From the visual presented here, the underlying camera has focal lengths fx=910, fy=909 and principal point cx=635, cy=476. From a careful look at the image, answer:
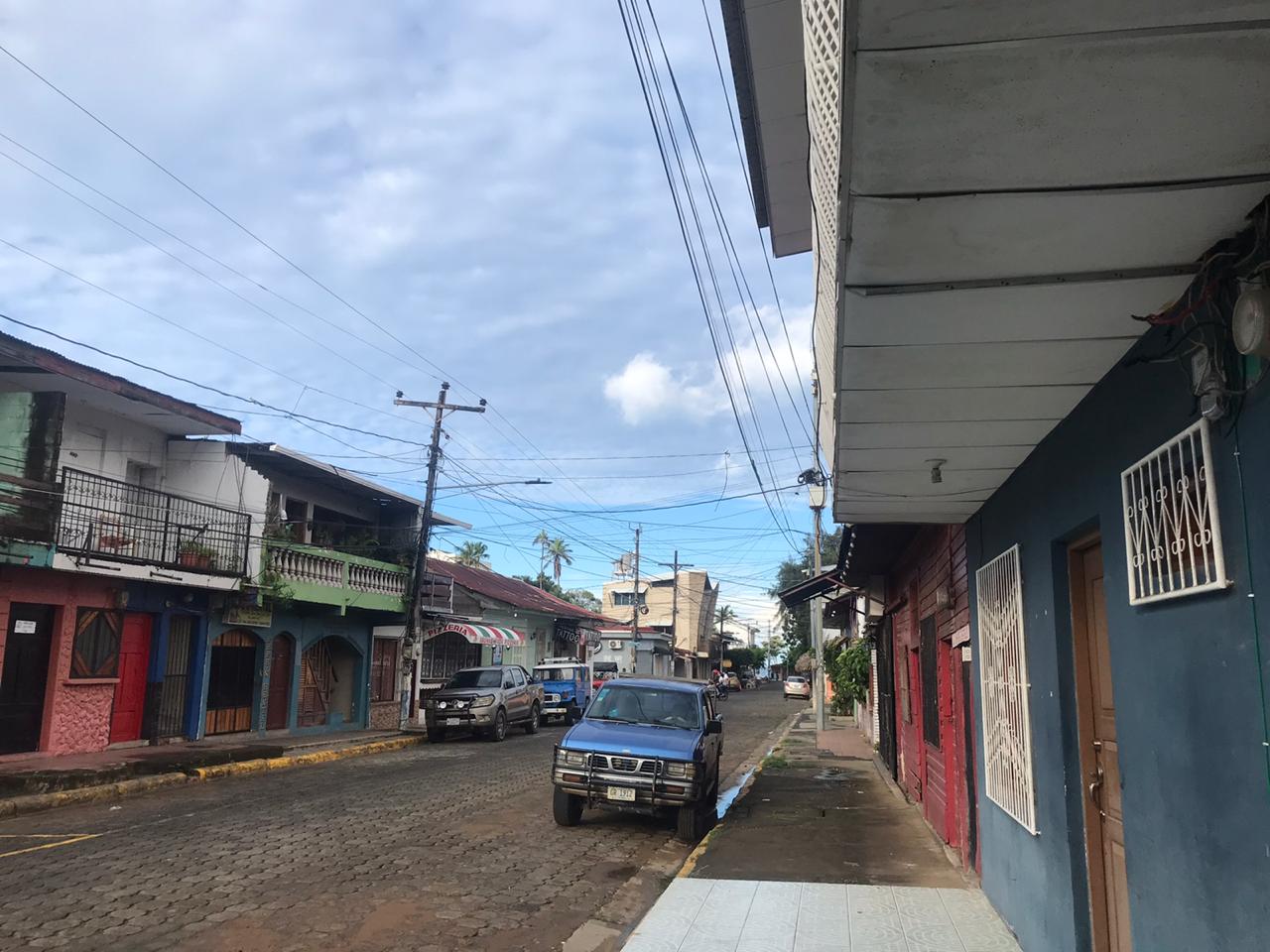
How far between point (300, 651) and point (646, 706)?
14.4 metres

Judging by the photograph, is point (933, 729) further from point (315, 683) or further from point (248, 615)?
point (315, 683)

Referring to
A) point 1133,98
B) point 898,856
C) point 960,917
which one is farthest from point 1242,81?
point 898,856

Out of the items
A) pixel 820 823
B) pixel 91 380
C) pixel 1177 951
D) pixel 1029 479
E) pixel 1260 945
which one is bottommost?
pixel 820 823

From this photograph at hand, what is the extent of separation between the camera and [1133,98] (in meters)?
2.13

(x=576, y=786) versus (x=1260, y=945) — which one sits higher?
(x=1260, y=945)

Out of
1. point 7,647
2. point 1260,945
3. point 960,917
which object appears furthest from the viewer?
point 7,647

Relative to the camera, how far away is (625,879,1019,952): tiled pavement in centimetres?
579

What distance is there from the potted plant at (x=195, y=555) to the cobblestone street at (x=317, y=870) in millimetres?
6600

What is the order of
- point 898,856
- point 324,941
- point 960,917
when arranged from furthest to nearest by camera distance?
point 898,856, point 960,917, point 324,941

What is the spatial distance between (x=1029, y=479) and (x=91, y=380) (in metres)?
16.7

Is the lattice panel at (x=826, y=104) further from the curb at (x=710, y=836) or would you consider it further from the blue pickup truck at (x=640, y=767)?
the blue pickup truck at (x=640, y=767)

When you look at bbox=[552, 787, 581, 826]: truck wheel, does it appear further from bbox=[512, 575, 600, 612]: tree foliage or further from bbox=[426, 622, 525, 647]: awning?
bbox=[512, 575, 600, 612]: tree foliage

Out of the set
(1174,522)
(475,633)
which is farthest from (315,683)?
(1174,522)

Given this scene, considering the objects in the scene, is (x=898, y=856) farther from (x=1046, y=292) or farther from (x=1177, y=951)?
(x=1046, y=292)
